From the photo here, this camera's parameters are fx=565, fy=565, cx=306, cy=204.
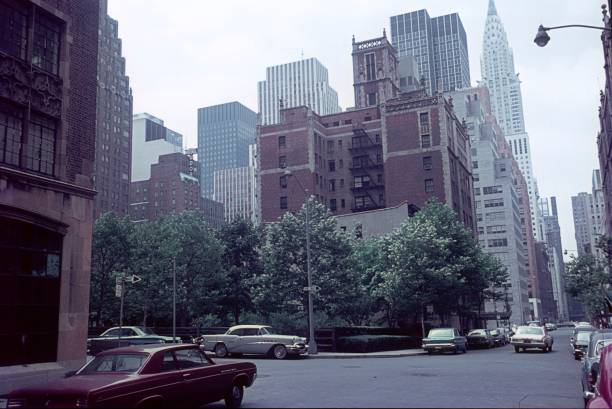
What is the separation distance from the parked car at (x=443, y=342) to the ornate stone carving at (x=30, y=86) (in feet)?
78.0

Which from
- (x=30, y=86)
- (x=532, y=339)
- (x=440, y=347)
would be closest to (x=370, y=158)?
(x=532, y=339)

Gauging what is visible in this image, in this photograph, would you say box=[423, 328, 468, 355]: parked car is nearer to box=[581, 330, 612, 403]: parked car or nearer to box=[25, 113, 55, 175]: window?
box=[581, 330, 612, 403]: parked car

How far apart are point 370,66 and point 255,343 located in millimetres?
85668

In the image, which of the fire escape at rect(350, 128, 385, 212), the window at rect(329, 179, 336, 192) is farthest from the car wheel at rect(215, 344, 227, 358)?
the window at rect(329, 179, 336, 192)

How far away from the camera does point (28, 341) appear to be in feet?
57.0

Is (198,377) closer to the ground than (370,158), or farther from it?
closer to the ground

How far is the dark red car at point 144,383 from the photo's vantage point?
351 inches

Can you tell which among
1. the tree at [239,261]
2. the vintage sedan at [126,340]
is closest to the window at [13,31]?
the vintage sedan at [126,340]

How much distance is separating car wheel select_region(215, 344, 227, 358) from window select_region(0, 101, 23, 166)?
15.6 meters

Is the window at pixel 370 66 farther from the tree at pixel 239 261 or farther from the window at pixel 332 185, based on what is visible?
the tree at pixel 239 261

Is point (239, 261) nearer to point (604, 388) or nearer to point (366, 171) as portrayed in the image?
point (366, 171)

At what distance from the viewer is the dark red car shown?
891cm

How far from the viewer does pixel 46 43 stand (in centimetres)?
1984

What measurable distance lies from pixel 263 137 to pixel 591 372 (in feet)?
255
